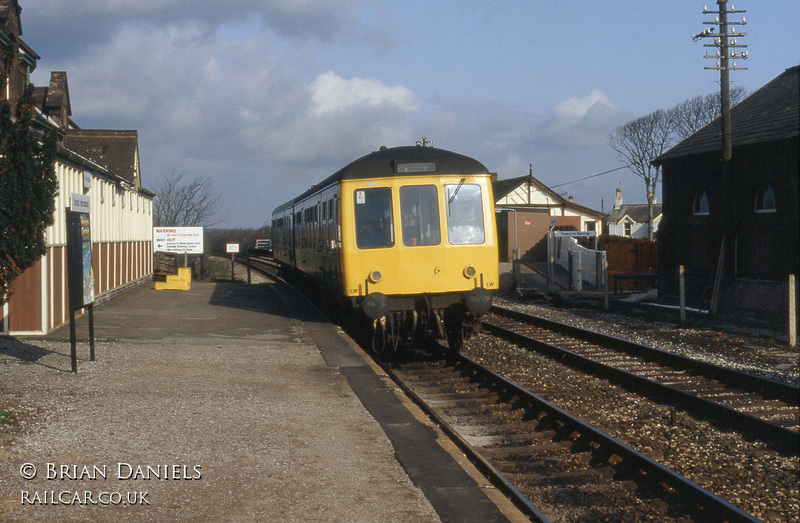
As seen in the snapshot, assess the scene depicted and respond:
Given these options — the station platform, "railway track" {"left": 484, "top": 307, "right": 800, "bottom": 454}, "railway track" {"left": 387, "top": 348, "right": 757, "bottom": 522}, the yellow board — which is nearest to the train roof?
the station platform

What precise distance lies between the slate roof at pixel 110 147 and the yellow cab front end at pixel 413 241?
17.2 meters

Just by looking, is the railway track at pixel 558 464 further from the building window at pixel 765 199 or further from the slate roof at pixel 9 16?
the building window at pixel 765 199

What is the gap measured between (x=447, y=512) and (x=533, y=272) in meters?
29.5

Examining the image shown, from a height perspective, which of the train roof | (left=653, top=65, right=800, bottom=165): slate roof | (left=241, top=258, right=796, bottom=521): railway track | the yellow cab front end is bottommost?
(left=241, top=258, right=796, bottom=521): railway track

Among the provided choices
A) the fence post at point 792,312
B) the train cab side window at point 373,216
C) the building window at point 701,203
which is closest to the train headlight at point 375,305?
the train cab side window at point 373,216

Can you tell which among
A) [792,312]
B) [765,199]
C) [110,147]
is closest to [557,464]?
[792,312]

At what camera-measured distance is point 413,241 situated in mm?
10531

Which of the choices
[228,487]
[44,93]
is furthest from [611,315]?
[44,93]

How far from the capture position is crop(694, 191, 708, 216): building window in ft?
71.6

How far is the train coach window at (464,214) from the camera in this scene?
419 inches

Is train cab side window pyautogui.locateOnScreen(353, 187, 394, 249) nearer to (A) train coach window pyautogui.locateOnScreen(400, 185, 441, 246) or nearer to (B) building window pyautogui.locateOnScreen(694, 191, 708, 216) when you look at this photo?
(A) train coach window pyautogui.locateOnScreen(400, 185, 441, 246)

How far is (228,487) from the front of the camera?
15.9 feet

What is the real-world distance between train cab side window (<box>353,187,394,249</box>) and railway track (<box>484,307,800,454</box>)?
3.15m

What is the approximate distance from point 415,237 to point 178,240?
18.6m
